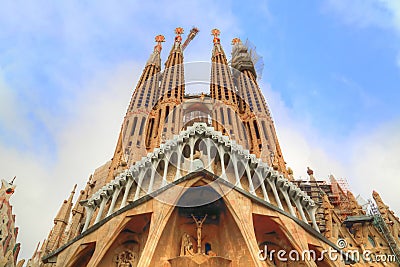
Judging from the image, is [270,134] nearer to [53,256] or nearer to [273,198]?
[273,198]

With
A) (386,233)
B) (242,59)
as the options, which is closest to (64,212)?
(386,233)

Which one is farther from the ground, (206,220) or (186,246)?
(206,220)

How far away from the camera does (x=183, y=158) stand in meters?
17.4

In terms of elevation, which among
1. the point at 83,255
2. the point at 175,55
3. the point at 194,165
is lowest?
the point at 83,255

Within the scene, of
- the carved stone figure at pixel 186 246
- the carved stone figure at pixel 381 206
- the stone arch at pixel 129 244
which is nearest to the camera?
the carved stone figure at pixel 186 246

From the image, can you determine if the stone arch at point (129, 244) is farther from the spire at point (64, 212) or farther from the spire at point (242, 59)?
the spire at point (242, 59)

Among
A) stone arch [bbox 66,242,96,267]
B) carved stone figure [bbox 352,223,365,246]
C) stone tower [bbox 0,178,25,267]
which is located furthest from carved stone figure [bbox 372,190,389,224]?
stone tower [bbox 0,178,25,267]

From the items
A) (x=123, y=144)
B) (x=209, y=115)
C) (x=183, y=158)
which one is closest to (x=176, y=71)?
(x=209, y=115)

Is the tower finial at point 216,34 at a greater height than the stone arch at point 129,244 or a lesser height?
greater

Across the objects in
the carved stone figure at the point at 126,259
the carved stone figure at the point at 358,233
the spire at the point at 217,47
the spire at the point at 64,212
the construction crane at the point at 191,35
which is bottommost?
the carved stone figure at the point at 126,259

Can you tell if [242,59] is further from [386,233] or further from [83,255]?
[83,255]

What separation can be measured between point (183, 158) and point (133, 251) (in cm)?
510

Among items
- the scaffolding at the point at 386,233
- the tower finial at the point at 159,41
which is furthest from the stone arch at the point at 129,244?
the tower finial at the point at 159,41

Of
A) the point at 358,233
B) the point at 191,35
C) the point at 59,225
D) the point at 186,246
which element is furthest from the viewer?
the point at 191,35
